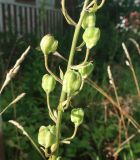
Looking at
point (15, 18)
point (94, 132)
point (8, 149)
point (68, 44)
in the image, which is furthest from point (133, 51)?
point (8, 149)

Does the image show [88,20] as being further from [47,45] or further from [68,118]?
[68,118]

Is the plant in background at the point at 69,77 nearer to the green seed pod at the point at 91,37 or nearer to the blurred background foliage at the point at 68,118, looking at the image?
the green seed pod at the point at 91,37

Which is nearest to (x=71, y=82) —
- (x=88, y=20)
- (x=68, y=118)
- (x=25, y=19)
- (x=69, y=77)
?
(x=69, y=77)

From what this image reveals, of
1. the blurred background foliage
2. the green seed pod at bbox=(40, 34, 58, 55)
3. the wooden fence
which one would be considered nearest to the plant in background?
the green seed pod at bbox=(40, 34, 58, 55)

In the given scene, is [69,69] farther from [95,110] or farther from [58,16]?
[58,16]

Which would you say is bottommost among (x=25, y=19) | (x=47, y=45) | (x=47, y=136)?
(x=25, y=19)

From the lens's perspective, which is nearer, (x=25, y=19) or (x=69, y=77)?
(x=69, y=77)

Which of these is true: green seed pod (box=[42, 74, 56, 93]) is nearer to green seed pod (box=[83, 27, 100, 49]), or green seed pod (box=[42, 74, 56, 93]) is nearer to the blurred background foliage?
green seed pod (box=[83, 27, 100, 49])
